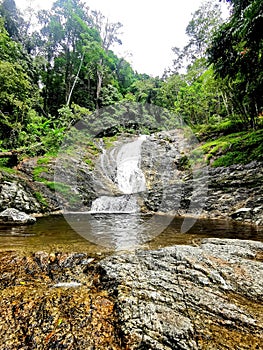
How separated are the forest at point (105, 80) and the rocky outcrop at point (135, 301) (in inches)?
233

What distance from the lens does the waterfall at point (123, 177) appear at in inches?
384

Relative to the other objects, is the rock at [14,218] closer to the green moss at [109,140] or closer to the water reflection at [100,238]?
the water reflection at [100,238]

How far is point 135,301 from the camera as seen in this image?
1895 mm

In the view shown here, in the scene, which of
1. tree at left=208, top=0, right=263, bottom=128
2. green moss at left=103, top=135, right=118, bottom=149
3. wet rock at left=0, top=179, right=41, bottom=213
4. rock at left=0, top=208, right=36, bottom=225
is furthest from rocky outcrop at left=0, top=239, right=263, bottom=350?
green moss at left=103, top=135, right=118, bottom=149

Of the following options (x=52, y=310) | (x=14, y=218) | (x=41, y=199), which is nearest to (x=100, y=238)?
(x=52, y=310)

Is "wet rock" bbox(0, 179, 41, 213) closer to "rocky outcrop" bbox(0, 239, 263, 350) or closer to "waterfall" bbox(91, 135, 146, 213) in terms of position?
"waterfall" bbox(91, 135, 146, 213)

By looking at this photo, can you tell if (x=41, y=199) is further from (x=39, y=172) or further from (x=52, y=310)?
(x=52, y=310)

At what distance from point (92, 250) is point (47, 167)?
778 cm

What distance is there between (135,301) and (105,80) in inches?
1137

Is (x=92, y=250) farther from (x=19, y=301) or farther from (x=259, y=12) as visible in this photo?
(x=259, y=12)

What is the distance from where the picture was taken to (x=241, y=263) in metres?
2.53

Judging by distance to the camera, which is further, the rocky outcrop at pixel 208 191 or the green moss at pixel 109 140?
the green moss at pixel 109 140

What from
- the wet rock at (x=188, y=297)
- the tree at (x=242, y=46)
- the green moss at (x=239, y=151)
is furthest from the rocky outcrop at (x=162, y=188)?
the wet rock at (x=188, y=297)

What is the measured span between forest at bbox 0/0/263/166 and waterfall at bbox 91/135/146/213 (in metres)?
3.84
